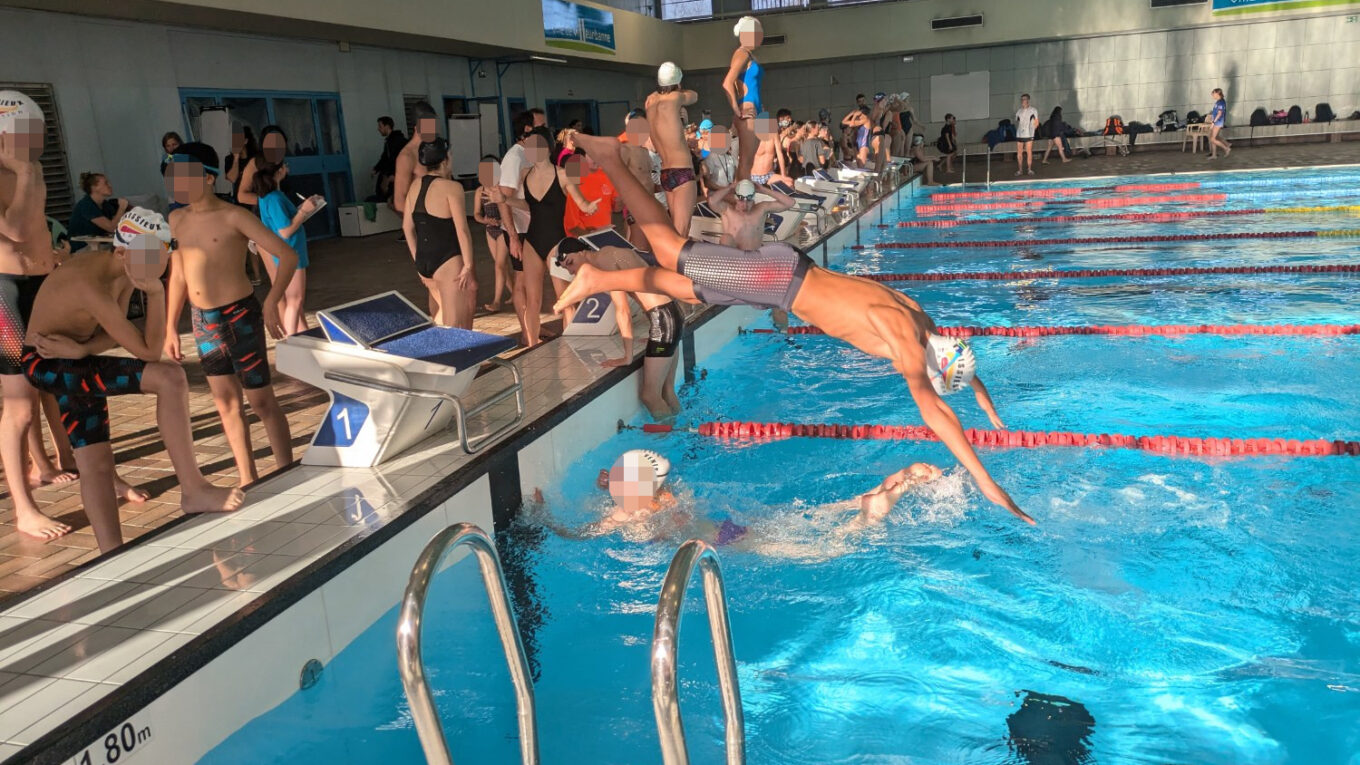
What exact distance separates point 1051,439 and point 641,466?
7.17ft

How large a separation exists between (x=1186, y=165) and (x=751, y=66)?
1267 cm

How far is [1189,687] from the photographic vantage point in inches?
122

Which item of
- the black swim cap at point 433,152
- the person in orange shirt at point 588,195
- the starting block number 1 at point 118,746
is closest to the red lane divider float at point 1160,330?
the person in orange shirt at point 588,195

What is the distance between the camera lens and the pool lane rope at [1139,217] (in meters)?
12.1

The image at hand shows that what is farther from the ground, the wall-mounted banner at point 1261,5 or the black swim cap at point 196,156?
the wall-mounted banner at point 1261,5

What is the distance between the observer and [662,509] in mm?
4105

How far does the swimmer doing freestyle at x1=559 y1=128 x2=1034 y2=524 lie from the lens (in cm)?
346

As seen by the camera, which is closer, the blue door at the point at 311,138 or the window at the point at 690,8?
the blue door at the point at 311,138

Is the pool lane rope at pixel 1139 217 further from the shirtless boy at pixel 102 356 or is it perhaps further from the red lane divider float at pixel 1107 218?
the shirtless boy at pixel 102 356

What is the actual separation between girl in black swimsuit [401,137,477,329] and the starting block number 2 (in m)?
1.61

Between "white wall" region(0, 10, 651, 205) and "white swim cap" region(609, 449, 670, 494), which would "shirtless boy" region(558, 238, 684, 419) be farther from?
A: "white wall" region(0, 10, 651, 205)

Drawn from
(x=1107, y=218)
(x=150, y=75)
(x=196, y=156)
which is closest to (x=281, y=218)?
(x=196, y=156)

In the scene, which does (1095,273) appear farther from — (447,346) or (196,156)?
(196,156)

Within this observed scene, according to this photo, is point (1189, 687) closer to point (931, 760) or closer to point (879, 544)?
point (931, 760)
